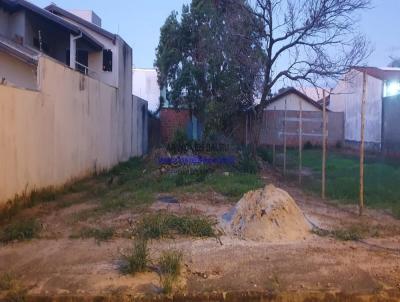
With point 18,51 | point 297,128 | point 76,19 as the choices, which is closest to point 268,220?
point 18,51

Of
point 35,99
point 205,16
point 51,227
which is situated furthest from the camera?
point 205,16

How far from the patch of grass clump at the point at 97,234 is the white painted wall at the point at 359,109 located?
53.2ft

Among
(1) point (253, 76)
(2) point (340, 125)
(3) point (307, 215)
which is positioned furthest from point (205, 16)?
(3) point (307, 215)

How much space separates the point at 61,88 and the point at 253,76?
7.03m

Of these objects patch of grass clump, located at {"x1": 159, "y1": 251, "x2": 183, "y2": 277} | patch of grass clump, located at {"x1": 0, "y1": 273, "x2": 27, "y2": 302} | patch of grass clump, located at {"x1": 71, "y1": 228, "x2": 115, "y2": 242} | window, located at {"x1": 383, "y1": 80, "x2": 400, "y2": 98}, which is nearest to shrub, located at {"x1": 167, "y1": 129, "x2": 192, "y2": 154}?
patch of grass clump, located at {"x1": 71, "y1": 228, "x2": 115, "y2": 242}

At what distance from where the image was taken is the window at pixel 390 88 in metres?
23.8

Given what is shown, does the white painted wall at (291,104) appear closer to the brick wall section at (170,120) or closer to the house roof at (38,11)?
the brick wall section at (170,120)

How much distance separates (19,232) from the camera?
714 centimetres

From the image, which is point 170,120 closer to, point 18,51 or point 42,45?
point 42,45

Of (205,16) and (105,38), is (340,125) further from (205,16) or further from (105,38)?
(105,38)

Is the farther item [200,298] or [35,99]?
[35,99]

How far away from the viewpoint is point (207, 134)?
765 inches

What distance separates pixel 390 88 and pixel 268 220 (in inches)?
756

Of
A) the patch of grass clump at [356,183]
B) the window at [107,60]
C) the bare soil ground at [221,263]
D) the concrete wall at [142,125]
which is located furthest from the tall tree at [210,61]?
the bare soil ground at [221,263]
